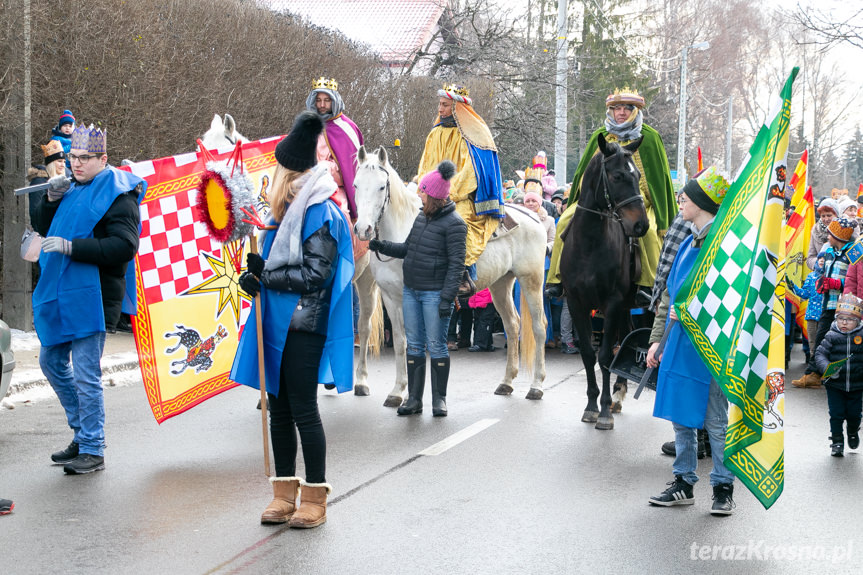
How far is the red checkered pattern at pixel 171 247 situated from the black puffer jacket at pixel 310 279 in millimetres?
2667

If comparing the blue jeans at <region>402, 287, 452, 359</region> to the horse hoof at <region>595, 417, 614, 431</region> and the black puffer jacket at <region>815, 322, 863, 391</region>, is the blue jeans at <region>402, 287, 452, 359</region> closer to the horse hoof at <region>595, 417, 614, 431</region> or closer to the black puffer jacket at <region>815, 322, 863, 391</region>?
the horse hoof at <region>595, 417, 614, 431</region>

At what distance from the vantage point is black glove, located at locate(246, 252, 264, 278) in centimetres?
536

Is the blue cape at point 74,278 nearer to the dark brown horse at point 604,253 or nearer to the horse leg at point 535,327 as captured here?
the dark brown horse at point 604,253

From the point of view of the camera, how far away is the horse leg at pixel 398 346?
950 cm

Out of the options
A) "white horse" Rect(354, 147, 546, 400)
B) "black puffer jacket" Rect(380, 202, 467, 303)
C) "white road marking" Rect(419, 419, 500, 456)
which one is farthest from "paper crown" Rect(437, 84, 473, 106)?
"white road marking" Rect(419, 419, 500, 456)

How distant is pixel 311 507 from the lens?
5.59 meters

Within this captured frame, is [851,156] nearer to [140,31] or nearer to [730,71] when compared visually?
[730,71]

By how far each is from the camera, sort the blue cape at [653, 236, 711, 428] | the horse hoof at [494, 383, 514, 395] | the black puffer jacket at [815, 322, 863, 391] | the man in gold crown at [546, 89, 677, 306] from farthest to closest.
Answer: the horse hoof at [494, 383, 514, 395] → the man in gold crown at [546, 89, 677, 306] → the black puffer jacket at [815, 322, 863, 391] → the blue cape at [653, 236, 711, 428]

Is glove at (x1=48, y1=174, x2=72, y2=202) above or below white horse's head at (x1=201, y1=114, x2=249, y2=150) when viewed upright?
below

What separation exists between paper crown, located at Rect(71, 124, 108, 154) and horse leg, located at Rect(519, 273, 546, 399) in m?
5.08

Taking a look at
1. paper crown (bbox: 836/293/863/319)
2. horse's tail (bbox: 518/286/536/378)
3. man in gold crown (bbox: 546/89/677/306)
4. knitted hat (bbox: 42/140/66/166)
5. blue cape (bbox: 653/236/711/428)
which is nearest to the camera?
blue cape (bbox: 653/236/711/428)

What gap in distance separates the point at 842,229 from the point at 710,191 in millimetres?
5702

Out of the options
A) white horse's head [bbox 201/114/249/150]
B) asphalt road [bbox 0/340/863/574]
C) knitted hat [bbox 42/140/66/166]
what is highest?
white horse's head [bbox 201/114/249/150]

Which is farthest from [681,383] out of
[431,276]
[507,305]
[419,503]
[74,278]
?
[507,305]
